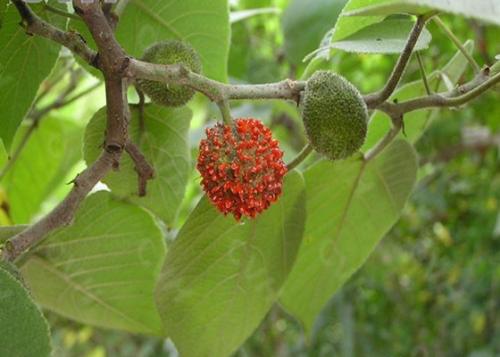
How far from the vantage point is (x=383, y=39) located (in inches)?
40.9

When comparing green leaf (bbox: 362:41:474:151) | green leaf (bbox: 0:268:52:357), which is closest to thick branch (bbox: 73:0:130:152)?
green leaf (bbox: 0:268:52:357)

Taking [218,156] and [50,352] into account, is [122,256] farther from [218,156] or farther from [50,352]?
[50,352]

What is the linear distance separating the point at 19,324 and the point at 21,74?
0.40m

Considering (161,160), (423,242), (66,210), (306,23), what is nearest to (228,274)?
(161,160)

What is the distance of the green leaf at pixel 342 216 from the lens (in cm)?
129

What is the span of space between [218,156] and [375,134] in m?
0.41

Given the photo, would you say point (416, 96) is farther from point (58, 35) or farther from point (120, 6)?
point (58, 35)

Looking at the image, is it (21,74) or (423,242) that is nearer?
(21,74)

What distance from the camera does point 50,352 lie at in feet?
2.62

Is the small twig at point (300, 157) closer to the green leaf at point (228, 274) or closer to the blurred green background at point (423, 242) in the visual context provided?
the green leaf at point (228, 274)

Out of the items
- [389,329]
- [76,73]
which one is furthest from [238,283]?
[389,329]

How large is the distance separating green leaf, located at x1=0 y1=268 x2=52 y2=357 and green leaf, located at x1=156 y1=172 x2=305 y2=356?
376mm

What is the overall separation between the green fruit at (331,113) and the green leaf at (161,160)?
311 mm

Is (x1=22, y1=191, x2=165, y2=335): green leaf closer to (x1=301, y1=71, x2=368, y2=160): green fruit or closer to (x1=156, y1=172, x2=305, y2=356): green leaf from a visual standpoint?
(x1=156, y1=172, x2=305, y2=356): green leaf
